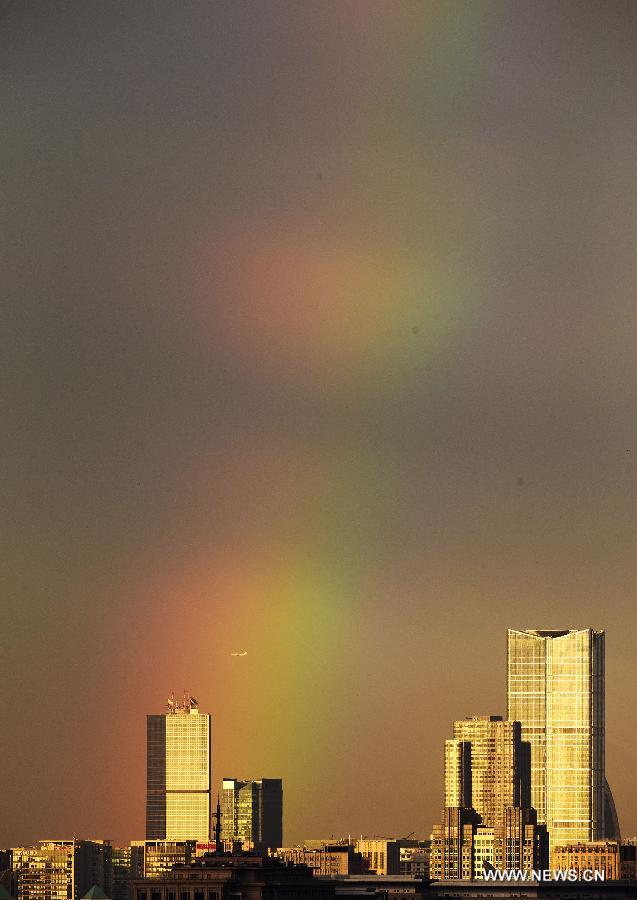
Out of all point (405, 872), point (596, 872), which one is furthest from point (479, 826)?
point (596, 872)

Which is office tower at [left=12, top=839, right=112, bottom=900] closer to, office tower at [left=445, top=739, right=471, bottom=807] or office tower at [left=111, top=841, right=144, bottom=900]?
office tower at [left=111, top=841, right=144, bottom=900]

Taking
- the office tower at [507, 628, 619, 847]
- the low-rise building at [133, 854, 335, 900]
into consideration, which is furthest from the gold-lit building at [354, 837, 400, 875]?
the low-rise building at [133, 854, 335, 900]

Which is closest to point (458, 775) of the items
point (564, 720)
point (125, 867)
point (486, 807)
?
point (486, 807)

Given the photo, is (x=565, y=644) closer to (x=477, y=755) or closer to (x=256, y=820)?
(x=477, y=755)

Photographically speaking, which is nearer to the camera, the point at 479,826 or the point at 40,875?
the point at 40,875

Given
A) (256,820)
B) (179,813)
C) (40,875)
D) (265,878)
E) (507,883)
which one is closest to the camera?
(265,878)

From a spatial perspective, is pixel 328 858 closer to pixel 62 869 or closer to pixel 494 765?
pixel 62 869

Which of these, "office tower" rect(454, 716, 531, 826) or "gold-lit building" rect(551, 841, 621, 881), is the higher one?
"office tower" rect(454, 716, 531, 826)
